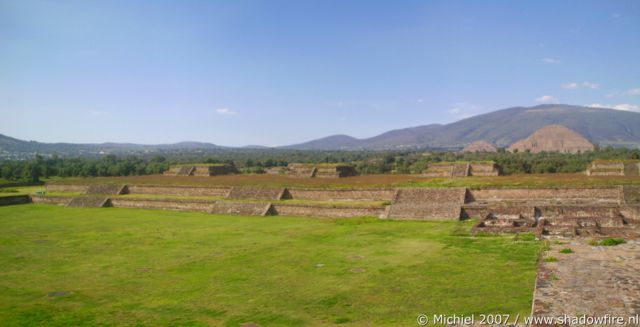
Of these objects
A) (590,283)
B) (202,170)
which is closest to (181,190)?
(202,170)

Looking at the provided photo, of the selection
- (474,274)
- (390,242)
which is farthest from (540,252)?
(390,242)

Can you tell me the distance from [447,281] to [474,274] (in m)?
0.88

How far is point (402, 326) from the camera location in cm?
771

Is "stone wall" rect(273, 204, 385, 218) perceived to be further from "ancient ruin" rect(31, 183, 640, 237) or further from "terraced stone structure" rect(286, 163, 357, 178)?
"terraced stone structure" rect(286, 163, 357, 178)

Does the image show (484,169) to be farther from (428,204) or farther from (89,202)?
(89,202)

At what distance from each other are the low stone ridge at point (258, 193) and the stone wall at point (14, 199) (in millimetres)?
19052

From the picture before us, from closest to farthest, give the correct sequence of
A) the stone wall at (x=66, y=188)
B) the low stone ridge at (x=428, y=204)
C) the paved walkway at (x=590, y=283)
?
the paved walkway at (x=590, y=283), the low stone ridge at (x=428, y=204), the stone wall at (x=66, y=188)

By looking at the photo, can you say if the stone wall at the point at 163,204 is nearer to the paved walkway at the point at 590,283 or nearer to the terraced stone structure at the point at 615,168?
the paved walkway at the point at 590,283

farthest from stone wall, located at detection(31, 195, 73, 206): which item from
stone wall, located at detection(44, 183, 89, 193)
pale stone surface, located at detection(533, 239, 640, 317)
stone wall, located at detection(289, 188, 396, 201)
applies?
pale stone surface, located at detection(533, 239, 640, 317)

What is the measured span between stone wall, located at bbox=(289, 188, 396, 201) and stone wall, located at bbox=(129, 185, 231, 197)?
5783 millimetres

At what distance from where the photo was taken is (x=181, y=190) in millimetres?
32188

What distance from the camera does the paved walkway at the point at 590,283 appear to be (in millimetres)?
7219

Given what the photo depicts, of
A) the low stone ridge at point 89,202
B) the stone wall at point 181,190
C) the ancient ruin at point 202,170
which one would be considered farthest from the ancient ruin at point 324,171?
the low stone ridge at point 89,202

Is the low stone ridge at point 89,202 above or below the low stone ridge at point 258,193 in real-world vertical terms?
below
